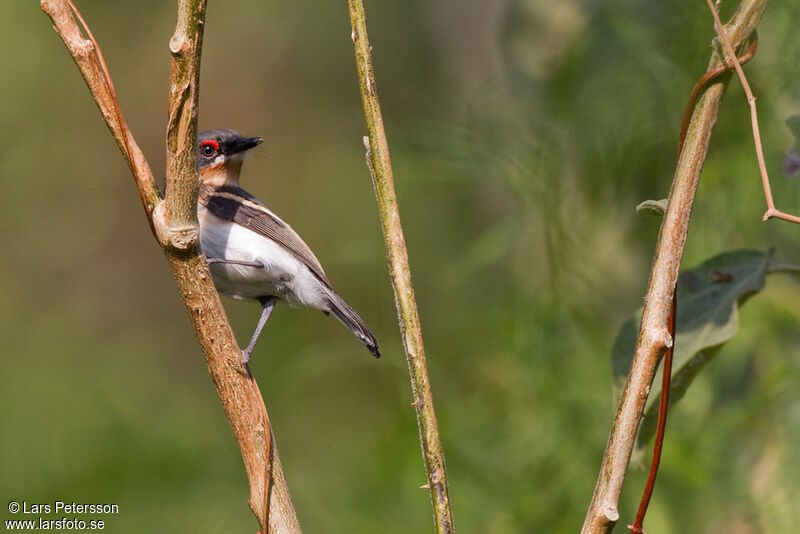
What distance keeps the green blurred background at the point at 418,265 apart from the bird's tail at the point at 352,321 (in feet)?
0.87

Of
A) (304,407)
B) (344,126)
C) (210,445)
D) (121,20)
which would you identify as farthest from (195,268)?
(121,20)

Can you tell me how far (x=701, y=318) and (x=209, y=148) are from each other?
6.19 feet

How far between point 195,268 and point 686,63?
1.90 metres

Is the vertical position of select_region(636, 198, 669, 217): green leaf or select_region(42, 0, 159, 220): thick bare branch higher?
select_region(636, 198, 669, 217): green leaf

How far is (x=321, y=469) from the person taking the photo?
4738mm

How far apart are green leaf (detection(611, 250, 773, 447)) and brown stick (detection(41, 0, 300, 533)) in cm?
72

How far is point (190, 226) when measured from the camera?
52.6 inches

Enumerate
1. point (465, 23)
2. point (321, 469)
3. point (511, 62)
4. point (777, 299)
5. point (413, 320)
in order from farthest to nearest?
point (465, 23), point (321, 469), point (511, 62), point (777, 299), point (413, 320)

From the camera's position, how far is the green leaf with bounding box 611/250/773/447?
1.67 m

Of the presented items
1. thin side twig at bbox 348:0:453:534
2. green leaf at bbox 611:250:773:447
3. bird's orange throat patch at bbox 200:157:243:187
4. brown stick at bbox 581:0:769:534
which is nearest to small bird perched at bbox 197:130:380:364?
bird's orange throat patch at bbox 200:157:243:187

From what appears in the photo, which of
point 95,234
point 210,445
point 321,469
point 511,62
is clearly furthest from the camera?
point 95,234

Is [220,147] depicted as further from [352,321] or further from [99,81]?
[99,81]

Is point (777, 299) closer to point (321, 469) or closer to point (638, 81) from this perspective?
point (638, 81)

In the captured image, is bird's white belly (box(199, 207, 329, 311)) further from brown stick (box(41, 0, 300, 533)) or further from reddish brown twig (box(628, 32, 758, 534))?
reddish brown twig (box(628, 32, 758, 534))
